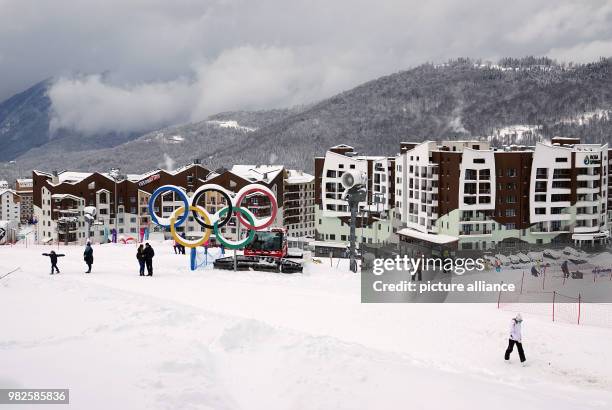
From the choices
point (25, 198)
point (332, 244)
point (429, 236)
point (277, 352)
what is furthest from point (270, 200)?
point (25, 198)

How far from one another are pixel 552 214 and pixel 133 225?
6336 centimetres

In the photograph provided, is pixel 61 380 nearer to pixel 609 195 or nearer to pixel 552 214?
pixel 552 214

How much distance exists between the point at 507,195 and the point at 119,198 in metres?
60.5

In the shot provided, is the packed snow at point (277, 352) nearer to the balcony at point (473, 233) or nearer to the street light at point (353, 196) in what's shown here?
the street light at point (353, 196)

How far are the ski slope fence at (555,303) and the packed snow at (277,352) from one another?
1.11 m

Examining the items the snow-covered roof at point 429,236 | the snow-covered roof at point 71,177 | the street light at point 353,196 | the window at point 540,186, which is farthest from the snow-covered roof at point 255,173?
the street light at point 353,196

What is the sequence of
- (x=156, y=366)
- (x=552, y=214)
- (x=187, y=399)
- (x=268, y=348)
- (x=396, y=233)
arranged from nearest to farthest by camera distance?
(x=187, y=399) → (x=156, y=366) → (x=268, y=348) → (x=552, y=214) → (x=396, y=233)

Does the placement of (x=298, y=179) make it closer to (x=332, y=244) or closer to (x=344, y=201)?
(x=332, y=244)

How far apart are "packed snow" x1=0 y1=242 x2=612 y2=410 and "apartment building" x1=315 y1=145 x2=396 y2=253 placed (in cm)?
6740

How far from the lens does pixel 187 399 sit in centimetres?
1170

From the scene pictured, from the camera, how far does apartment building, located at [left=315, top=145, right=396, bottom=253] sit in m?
90.6

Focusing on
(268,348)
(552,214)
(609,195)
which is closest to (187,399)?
(268,348)

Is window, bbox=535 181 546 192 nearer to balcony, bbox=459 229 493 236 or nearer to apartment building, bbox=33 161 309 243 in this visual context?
balcony, bbox=459 229 493 236

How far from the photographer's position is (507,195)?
73875 millimetres
